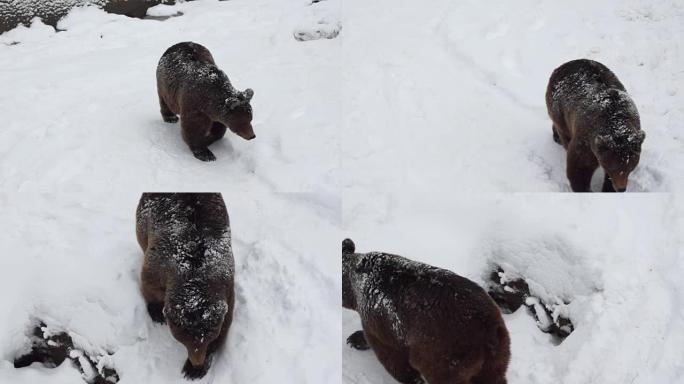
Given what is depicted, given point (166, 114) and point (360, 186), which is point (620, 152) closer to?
point (360, 186)

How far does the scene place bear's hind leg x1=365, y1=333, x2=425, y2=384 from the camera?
14.4 feet

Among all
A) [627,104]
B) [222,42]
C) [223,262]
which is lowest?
[222,42]

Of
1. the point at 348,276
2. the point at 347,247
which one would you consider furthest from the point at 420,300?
the point at 347,247

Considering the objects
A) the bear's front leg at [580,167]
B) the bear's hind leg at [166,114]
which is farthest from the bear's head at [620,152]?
the bear's hind leg at [166,114]

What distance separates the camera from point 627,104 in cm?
577

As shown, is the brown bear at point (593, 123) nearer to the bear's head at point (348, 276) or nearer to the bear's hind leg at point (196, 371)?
the bear's head at point (348, 276)

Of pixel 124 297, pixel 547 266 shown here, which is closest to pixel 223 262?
pixel 124 297

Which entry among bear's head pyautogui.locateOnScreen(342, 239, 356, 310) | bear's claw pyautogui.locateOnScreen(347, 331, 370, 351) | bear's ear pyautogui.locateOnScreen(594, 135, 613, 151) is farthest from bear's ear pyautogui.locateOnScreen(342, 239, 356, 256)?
bear's ear pyautogui.locateOnScreen(594, 135, 613, 151)

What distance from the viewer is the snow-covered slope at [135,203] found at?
491 cm

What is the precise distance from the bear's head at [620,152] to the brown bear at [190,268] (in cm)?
374

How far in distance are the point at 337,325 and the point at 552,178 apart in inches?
127

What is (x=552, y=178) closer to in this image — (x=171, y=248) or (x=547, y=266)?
(x=547, y=266)

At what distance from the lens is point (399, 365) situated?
14.5 feet

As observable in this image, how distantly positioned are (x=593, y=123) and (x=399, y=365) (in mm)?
3236
